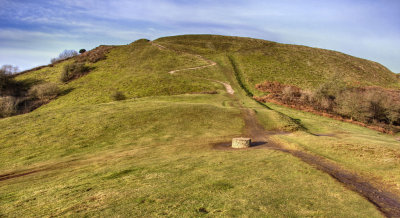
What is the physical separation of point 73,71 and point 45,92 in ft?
64.1

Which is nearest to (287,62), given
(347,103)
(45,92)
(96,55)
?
(347,103)

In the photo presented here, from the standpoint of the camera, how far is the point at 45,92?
71.0 m

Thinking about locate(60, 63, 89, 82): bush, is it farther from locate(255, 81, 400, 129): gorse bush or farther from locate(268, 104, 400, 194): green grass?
locate(268, 104, 400, 194): green grass

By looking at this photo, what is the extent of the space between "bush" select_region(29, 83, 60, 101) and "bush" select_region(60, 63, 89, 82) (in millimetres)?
11855

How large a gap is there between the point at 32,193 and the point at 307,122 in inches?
1440

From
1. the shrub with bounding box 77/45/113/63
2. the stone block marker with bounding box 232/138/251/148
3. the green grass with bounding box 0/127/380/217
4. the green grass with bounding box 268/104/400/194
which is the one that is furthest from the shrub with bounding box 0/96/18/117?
the green grass with bounding box 268/104/400/194

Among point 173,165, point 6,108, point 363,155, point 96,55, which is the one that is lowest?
point 173,165

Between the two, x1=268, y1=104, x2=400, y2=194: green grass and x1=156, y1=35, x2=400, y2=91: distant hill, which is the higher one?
x1=156, y1=35, x2=400, y2=91: distant hill

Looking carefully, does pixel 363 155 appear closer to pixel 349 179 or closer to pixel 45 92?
pixel 349 179

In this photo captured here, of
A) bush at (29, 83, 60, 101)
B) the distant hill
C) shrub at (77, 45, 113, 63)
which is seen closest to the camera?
bush at (29, 83, 60, 101)

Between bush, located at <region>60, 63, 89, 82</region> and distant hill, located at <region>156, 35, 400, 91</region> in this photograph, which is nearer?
distant hill, located at <region>156, 35, 400, 91</region>

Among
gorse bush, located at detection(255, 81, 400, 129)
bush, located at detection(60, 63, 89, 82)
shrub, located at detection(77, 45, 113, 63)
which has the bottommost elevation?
gorse bush, located at detection(255, 81, 400, 129)

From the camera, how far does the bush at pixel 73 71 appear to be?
85206 mm

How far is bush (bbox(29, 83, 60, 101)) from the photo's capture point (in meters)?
71.0
